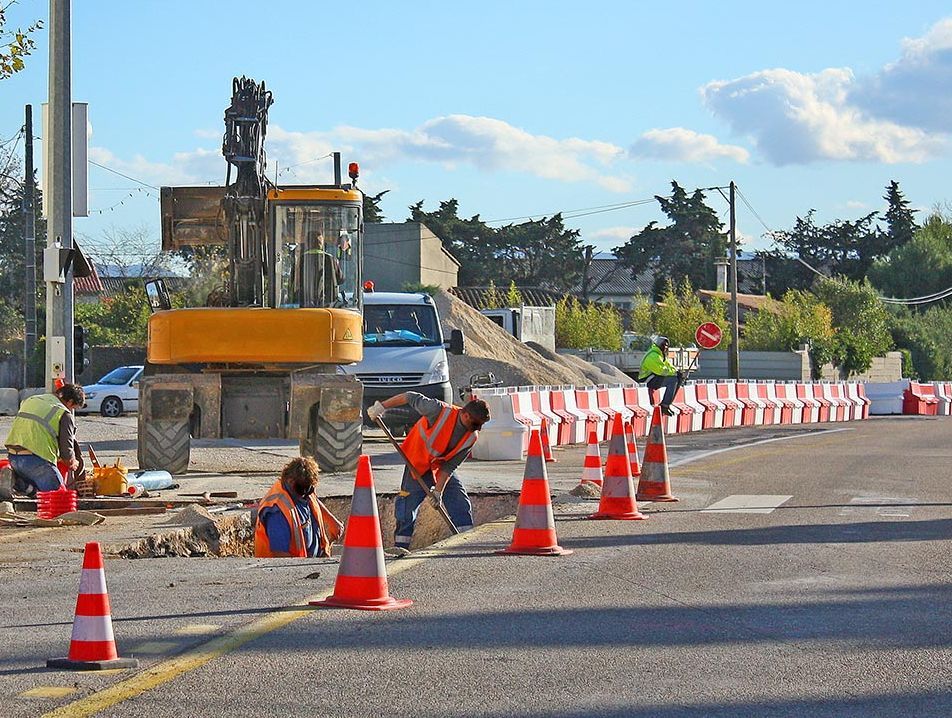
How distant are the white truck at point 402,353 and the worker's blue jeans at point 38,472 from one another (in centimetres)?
1026

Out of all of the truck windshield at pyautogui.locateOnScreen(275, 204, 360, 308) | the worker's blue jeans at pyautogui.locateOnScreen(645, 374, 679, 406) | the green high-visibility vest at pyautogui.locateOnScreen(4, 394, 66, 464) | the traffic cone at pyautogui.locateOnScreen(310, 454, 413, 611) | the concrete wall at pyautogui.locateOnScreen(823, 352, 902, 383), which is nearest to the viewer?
the traffic cone at pyautogui.locateOnScreen(310, 454, 413, 611)

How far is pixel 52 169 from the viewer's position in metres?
16.5

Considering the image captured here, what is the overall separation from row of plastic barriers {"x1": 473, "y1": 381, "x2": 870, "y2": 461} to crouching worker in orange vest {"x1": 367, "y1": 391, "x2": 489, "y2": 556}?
7.78 m

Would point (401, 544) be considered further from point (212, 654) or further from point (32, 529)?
point (212, 654)

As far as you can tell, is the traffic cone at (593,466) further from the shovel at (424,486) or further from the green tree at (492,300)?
the green tree at (492,300)

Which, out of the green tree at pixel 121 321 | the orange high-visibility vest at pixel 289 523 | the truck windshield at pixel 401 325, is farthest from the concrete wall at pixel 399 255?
the orange high-visibility vest at pixel 289 523

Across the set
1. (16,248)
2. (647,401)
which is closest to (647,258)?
(16,248)

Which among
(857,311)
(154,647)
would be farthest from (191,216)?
(857,311)

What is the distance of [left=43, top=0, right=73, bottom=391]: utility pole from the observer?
53.5 feet

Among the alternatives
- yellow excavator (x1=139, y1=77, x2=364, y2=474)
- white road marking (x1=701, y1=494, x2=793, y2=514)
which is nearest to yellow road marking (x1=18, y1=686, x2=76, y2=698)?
white road marking (x1=701, y1=494, x2=793, y2=514)

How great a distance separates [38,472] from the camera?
44.5 ft

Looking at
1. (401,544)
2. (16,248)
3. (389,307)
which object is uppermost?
(16,248)

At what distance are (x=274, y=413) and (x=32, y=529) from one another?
5292 mm

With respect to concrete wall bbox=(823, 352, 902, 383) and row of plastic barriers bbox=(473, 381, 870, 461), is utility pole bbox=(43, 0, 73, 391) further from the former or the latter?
concrete wall bbox=(823, 352, 902, 383)
